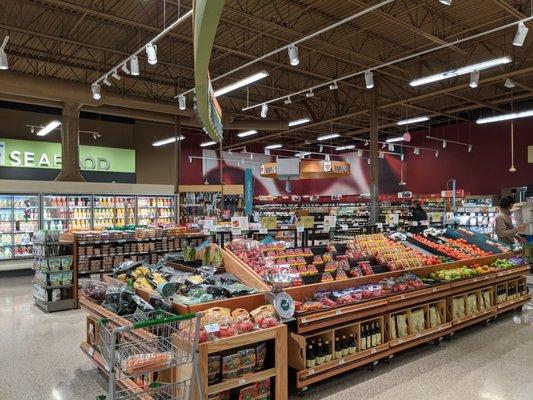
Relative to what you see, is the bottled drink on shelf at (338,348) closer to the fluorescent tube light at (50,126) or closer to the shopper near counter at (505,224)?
the shopper near counter at (505,224)

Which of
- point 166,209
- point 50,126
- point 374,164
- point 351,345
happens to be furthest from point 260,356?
point 50,126

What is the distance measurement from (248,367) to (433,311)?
8.87ft

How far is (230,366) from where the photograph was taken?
10.1 feet

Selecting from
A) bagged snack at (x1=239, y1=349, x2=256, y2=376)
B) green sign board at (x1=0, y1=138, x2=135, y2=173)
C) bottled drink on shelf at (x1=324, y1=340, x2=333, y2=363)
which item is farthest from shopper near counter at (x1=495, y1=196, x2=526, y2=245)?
green sign board at (x1=0, y1=138, x2=135, y2=173)

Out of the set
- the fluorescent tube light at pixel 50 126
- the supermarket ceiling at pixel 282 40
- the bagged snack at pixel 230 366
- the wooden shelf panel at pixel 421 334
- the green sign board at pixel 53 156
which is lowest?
the wooden shelf panel at pixel 421 334

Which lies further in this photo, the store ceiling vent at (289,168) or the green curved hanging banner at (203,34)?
Result: the store ceiling vent at (289,168)

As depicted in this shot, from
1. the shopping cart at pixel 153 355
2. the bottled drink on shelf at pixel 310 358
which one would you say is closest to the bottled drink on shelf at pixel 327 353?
the bottled drink on shelf at pixel 310 358

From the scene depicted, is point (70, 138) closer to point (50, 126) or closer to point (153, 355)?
point (50, 126)

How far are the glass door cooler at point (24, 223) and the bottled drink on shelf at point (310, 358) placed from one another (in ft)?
29.0

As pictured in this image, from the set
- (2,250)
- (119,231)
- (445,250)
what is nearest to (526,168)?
(445,250)

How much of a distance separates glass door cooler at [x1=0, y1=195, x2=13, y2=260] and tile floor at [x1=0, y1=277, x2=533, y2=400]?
509 centimetres

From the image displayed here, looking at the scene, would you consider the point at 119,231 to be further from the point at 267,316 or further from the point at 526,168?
the point at 526,168

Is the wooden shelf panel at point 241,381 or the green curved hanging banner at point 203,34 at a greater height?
the green curved hanging banner at point 203,34

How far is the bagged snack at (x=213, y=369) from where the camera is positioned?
3002mm
